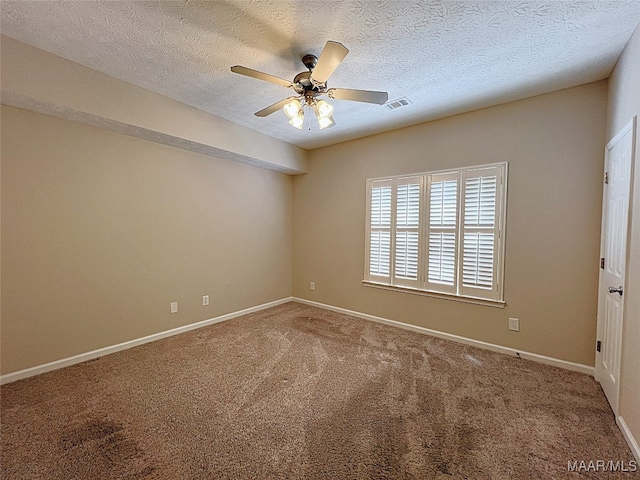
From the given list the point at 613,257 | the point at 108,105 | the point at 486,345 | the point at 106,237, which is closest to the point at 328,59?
the point at 108,105

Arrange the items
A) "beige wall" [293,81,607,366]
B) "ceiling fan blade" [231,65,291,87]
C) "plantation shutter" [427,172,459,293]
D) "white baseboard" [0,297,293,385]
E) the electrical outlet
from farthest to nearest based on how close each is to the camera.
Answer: "plantation shutter" [427,172,459,293] < the electrical outlet < "beige wall" [293,81,607,366] < "white baseboard" [0,297,293,385] < "ceiling fan blade" [231,65,291,87]

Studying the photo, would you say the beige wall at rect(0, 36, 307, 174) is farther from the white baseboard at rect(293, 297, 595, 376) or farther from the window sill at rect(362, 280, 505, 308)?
the white baseboard at rect(293, 297, 595, 376)

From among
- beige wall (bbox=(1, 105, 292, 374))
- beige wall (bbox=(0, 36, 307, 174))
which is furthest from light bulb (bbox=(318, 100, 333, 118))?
beige wall (bbox=(1, 105, 292, 374))

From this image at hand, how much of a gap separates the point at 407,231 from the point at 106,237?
11.2 feet

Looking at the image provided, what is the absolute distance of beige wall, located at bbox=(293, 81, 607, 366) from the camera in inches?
98.3

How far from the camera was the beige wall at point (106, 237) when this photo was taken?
7.72 ft

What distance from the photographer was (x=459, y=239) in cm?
315

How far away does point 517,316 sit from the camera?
2846 mm

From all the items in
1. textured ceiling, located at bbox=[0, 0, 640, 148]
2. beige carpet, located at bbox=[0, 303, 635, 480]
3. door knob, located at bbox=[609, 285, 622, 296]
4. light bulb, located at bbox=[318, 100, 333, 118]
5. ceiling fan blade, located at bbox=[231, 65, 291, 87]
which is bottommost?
beige carpet, located at bbox=[0, 303, 635, 480]

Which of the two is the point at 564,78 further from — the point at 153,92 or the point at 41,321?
the point at 41,321

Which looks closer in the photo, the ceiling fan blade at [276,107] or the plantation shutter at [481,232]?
the ceiling fan blade at [276,107]

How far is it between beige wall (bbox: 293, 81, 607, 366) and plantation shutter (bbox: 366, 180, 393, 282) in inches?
11.2

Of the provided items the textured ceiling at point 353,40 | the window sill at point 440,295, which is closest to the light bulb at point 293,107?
the textured ceiling at point 353,40

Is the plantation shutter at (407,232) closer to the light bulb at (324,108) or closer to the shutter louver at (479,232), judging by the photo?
the shutter louver at (479,232)
